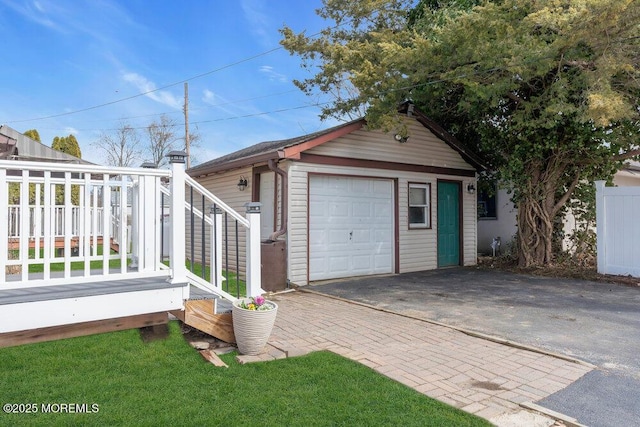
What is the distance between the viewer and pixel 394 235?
9359 millimetres

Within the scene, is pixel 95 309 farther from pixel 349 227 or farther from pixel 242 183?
pixel 242 183

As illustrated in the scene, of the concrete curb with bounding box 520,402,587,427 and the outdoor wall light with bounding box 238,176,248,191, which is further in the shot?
the outdoor wall light with bounding box 238,176,248,191

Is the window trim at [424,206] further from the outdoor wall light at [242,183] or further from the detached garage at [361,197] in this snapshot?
the outdoor wall light at [242,183]

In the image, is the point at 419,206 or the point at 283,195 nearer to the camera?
the point at 283,195

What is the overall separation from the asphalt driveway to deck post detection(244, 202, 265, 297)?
2.45 m

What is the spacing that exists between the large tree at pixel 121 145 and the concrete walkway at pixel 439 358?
28.3 m

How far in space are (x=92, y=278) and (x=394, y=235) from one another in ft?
22.5

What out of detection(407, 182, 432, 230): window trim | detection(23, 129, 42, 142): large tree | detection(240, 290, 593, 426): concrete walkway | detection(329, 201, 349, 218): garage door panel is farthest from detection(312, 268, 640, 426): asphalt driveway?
detection(23, 129, 42, 142): large tree

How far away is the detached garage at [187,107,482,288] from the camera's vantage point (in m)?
7.91

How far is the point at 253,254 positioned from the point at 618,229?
25.8ft

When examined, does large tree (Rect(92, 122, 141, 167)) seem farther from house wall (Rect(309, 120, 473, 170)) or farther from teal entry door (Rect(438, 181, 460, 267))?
teal entry door (Rect(438, 181, 460, 267))

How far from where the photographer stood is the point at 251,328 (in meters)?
3.83

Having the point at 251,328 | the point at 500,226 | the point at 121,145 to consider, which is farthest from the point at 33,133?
the point at 251,328

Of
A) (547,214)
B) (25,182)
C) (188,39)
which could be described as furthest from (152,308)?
(188,39)
